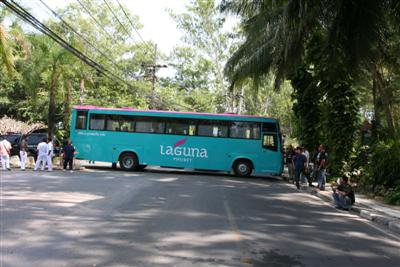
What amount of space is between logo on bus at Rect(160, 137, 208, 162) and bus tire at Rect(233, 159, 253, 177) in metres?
1.71

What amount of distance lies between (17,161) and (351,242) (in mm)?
22558

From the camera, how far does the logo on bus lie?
2572 cm

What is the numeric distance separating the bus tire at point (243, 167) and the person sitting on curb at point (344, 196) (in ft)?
36.7

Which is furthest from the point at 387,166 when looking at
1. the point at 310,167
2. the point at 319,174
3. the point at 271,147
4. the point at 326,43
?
the point at 271,147

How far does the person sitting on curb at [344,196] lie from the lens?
1386 cm

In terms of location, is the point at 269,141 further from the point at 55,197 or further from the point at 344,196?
the point at 55,197

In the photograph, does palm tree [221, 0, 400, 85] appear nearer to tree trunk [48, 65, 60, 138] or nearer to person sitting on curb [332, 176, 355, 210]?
person sitting on curb [332, 176, 355, 210]

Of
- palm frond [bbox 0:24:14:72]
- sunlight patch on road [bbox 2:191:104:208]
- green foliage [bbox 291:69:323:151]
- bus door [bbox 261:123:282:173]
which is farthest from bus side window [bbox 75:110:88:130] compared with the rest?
sunlight patch on road [bbox 2:191:104:208]

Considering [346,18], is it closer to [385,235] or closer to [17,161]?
[385,235]

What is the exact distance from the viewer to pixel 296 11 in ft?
37.2


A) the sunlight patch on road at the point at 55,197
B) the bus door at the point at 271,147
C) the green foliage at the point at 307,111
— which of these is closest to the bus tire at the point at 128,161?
the bus door at the point at 271,147

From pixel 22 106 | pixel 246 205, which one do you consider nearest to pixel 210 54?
pixel 22 106

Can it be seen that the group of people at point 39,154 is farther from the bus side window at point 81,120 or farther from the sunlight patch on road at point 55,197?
the sunlight patch on road at point 55,197

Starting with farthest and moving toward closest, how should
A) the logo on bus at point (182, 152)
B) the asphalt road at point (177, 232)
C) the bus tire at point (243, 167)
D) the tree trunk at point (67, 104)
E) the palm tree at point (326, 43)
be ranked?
the tree trunk at point (67, 104), the logo on bus at point (182, 152), the bus tire at point (243, 167), the palm tree at point (326, 43), the asphalt road at point (177, 232)
